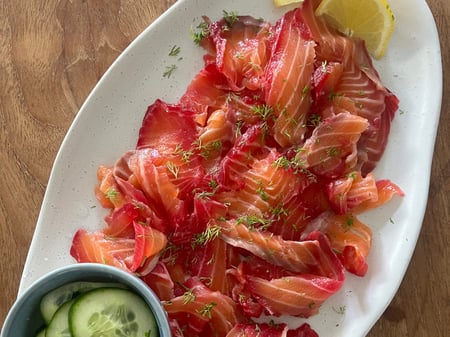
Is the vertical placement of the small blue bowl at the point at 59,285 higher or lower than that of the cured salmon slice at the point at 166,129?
lower

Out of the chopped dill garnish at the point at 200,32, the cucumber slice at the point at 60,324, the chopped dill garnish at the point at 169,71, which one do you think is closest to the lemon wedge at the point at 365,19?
the chopped dill garnish at the point at 200,32

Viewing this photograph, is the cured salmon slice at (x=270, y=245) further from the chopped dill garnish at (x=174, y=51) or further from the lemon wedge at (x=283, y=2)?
the lemon wedge at (x=283, y=2)

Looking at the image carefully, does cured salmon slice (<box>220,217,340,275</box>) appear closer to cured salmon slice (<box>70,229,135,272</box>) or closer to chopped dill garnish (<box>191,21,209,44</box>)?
cured salmon slice (<box>70,229,135,272</box>)

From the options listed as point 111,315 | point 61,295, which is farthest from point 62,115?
point 111,315

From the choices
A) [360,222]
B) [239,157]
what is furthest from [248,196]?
[360,222]

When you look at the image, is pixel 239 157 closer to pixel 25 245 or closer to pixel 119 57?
pixel 119 57

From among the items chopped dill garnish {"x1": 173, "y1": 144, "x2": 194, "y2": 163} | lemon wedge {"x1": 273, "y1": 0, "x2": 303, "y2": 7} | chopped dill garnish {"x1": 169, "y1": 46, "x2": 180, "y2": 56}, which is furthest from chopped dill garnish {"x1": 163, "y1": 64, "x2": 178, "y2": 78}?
lemon wedge {"x1": 273, "y1": 0, "x2": 303, "y2": 7}
